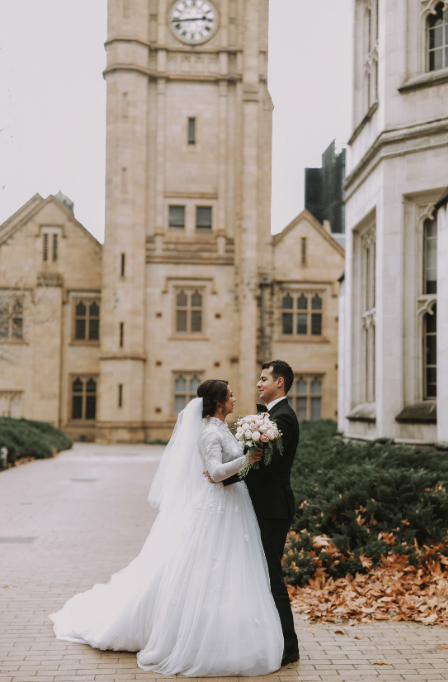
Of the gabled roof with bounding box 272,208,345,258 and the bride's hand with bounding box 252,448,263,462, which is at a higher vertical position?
the gabled roof with bounding box 272,208,345,258

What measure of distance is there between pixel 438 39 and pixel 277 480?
8.24m

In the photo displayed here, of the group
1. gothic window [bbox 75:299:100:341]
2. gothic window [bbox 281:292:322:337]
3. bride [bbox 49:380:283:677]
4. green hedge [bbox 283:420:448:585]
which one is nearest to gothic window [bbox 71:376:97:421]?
gothic window [bbox 75:299:100:341]

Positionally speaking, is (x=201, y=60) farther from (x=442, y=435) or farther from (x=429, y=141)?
(x=442, y=435)

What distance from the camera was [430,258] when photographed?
1049 centimetres

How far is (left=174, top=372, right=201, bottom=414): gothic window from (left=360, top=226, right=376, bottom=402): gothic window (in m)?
18.9

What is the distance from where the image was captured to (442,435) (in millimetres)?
9180

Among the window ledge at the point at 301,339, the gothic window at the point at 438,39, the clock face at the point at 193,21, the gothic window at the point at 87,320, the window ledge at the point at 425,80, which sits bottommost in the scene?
the window ledge at the point at 301,339

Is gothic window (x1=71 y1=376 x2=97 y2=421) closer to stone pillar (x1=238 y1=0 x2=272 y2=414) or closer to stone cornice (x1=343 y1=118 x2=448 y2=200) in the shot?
stone pillar (x1=238 y1=0 x2=272 y2=414)

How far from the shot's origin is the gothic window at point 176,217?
3138cm

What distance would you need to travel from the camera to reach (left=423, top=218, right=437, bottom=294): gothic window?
410 inches

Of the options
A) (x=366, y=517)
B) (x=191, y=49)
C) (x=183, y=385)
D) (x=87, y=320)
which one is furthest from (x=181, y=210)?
(x=366, y=517)

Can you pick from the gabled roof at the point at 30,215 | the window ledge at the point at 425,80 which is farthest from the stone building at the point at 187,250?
the window ledge at the point at 425,80

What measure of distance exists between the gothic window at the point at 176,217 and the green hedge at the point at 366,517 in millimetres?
24096

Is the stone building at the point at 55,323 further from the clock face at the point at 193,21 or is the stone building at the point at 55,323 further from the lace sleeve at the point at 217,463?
the lace sleeve at the point at 217,463
